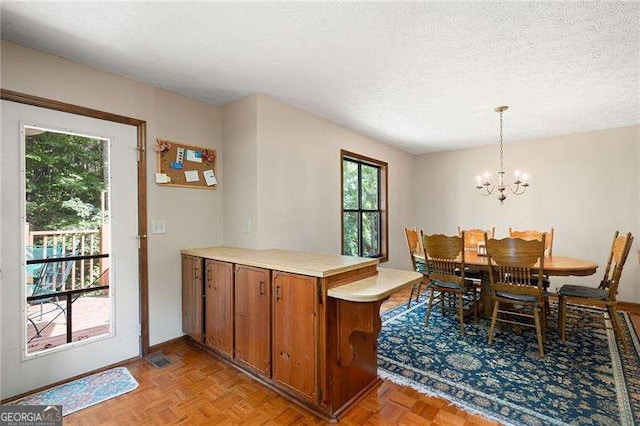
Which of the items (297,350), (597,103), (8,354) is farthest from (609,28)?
(8,354)

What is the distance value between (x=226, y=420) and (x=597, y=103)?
175 inches

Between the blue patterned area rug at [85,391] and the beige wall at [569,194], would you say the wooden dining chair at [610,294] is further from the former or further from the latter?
the blue patterned area rug at [85,391]

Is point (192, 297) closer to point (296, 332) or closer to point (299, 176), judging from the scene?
point (296, 332)

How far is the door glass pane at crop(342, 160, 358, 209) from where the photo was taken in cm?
425

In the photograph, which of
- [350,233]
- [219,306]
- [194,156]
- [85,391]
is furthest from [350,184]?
[85,391]

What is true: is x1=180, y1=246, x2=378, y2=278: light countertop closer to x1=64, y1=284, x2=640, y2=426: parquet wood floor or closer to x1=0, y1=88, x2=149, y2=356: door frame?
x1=0, y1=88, x2=149, y2=356: door frame

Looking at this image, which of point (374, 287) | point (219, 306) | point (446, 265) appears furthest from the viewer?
point (446, 265)

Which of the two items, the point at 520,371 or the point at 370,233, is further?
the point at 370,233

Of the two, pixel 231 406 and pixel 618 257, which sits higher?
pixel 618 257

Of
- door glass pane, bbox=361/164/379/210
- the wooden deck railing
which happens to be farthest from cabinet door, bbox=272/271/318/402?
door glass pane, bbox=361/164/379/210

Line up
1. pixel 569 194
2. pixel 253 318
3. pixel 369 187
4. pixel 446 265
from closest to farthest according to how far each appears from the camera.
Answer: pixel 253 318 → pixel 446 265 → pixel 569 194 → pixel 369 187

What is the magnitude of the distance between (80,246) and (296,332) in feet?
5.97

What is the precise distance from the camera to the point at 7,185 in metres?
1.95

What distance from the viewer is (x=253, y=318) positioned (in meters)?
2.18
